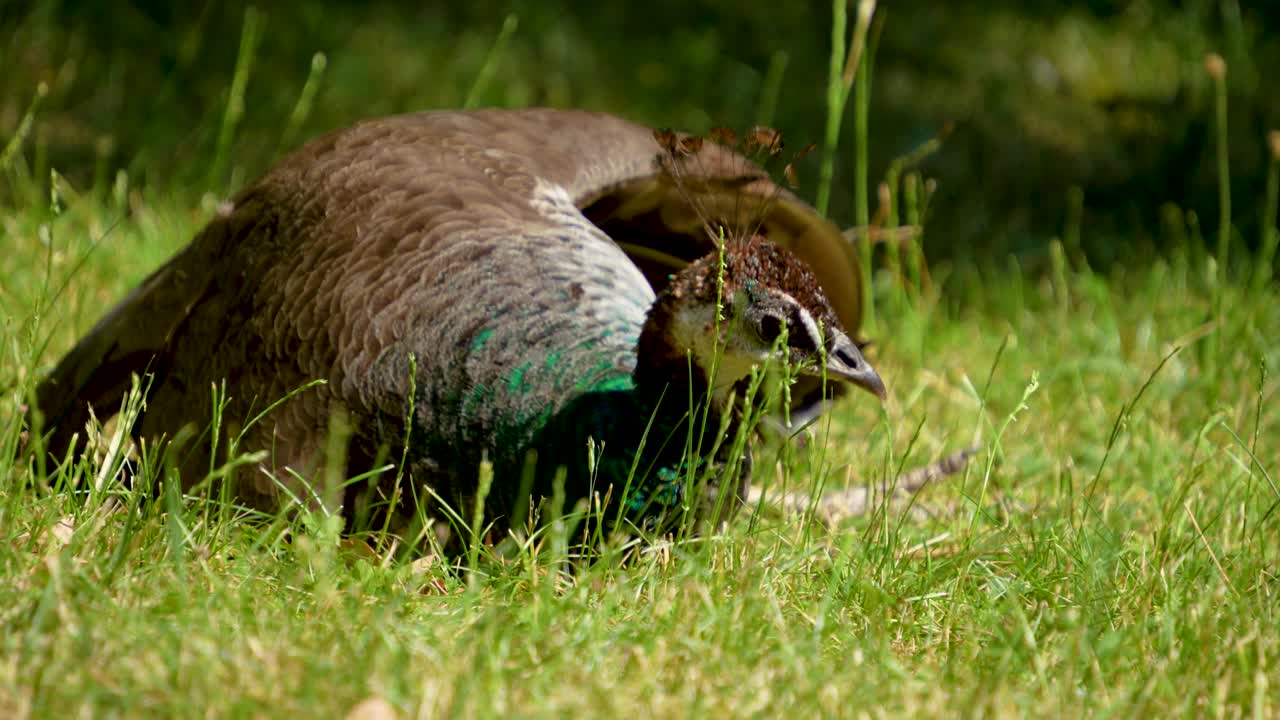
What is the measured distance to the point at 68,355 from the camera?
9.80 ft

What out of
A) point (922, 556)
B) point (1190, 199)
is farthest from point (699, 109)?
point (922, 556)

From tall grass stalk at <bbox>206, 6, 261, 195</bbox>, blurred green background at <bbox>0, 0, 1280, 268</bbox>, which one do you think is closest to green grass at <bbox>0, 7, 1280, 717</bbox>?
tall grass stalk at <bbox>206, 6, 261, 195</bbox>

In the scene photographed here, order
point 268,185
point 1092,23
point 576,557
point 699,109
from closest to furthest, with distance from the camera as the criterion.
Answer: point 576,557 < point 268,185 < point 699,109 < point 1092,23

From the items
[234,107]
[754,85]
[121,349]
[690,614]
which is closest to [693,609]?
[690,614]

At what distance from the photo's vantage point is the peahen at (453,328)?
7.80 ft

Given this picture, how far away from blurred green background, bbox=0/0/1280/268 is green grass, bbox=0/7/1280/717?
1.77 metres

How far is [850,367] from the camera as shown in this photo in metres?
2.35

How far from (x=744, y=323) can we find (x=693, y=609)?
0.53 m

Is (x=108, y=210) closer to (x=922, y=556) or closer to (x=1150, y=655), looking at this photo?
(x=922, y=556)

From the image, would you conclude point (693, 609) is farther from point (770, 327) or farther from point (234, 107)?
point (234, 107)

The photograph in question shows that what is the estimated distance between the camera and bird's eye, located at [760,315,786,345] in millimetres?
2311

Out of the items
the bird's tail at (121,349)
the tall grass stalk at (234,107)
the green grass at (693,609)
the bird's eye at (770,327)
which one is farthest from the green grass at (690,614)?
the tall grass stalk at (234,107)

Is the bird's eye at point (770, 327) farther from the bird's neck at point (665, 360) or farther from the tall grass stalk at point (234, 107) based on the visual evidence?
the tall grass stalk at point (234, 107)

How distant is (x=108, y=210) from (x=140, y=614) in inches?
105
